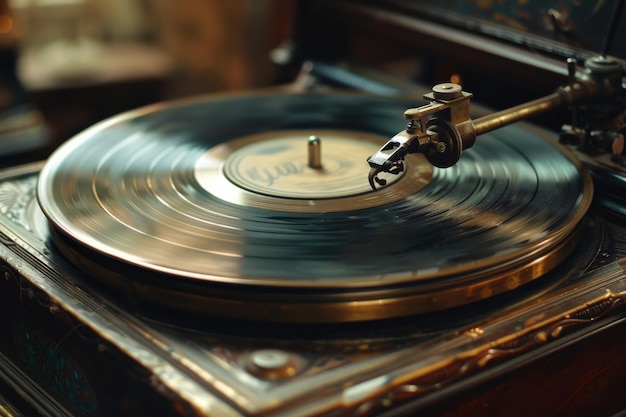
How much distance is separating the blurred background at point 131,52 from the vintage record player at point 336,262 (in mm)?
1460

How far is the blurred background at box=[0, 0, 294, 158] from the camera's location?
253 centimetres

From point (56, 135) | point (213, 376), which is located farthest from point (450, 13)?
point (56, 135)

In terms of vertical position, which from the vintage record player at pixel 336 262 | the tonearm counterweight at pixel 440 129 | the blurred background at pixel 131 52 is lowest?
the blurred background at pixel 131 52

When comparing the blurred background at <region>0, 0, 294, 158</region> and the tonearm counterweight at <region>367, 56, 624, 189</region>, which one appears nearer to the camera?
the tonearm counterweight at <region>367, 56, 624, 189</region>

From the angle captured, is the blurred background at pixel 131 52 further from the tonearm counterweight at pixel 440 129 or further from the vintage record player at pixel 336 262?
the tonearm counterweight at pixel 440 129

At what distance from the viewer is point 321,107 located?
3.87 feet

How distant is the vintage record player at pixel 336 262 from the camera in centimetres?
66

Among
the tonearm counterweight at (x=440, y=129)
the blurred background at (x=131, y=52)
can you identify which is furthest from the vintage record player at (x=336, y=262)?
the blurred background at (x=131, y=52)

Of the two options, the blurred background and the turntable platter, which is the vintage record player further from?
the blurred background

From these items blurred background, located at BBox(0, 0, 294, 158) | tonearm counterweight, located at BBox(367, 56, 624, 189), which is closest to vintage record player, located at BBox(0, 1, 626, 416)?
tonearm counterweight, located at BBox(367, 56, 624, 189)

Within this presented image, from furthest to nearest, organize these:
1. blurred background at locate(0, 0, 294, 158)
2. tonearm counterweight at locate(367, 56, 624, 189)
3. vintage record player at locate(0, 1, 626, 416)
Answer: blurred background at locate(0, 0, 294, 158) < tonearm counterweight at locate(367, 56, 624, 189) < vintage record player at locate(0, 1, 626, 416)

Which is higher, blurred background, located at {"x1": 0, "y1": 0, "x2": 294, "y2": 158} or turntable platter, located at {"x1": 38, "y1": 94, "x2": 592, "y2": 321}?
turntable platter, located at {"x1": 38, "y1": 94, "x2": 592, "y2": 321}

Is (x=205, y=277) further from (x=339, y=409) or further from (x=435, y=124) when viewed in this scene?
(x=435, y=124)

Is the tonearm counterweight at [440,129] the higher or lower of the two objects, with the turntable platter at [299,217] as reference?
higher
